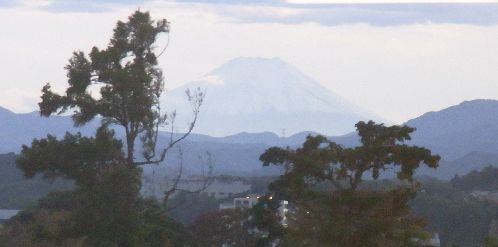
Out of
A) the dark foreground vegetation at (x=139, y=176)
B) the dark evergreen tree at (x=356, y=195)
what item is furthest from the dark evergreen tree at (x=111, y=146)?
the dark evergreen tree at (x=356, y=195)

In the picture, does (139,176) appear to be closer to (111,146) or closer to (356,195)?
(111,146)

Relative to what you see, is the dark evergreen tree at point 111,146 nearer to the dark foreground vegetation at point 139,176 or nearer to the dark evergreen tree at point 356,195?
the dark foreground vegetation at point 139,176

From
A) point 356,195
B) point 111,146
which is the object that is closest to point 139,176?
point 111,146

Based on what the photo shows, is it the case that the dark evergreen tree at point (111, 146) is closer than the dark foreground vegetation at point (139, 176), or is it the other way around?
the dark foreground vegetation at point (139, 176)

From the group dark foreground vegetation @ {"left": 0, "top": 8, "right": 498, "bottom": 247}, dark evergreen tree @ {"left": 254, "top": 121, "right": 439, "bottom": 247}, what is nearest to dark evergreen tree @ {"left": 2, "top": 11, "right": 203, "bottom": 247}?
dark foreground vegetation @ {"left": 0, "top": 8, "right": 498, "bottom": 247}

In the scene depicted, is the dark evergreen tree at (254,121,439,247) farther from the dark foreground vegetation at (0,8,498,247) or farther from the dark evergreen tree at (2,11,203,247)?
the dark evergreen tree at (2,11,203,247)

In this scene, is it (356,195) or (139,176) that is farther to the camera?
(139,176)

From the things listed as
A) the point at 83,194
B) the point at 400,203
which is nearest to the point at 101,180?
the point at 83,194

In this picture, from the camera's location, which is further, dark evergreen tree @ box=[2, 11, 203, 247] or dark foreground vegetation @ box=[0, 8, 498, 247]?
dark evergreen tree @ box=[2, 11, 203, 247]
